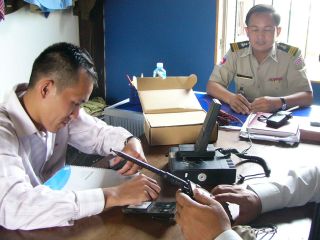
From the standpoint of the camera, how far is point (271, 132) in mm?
1594

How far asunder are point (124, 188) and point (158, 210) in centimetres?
12

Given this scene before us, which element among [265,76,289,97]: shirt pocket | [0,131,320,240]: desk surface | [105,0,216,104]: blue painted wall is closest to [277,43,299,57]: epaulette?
[265,76,289,97]: shirt pocket

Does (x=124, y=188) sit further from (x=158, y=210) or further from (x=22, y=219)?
(x=22, y=219)

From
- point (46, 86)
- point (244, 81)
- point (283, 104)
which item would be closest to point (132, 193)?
point (46, 86)

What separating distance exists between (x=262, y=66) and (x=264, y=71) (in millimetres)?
37

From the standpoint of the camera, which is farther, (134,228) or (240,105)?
(240,105)

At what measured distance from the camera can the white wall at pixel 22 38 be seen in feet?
9.25

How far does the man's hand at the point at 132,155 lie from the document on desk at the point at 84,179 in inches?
0.9

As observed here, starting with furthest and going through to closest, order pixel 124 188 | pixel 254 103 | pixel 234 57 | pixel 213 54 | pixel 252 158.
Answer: pixel 213 54 → pixel 234 57 → pixel 254 103 → pixel 252 158 → pixel 124 188

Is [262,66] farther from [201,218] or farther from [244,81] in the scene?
[201,218]

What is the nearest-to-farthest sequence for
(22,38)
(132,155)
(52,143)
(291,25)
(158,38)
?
(132,155) → (52,143) → (22,38) → (291,25) → (158,38)

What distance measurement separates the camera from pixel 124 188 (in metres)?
1.06

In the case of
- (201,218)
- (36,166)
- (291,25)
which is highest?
(291,25)

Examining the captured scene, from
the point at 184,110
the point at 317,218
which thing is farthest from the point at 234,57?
the point at 317,218
